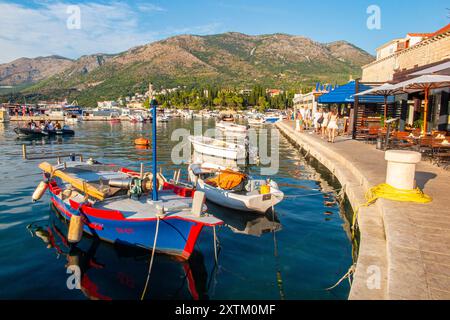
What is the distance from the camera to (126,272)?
8.15 metres

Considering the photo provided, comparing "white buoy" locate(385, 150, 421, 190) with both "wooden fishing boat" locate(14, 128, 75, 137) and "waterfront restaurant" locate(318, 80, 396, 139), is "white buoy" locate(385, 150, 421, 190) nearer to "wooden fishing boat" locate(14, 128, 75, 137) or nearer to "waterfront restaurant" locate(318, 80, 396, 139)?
"waterfront restaurant" locate(318, 80, 396, 139)

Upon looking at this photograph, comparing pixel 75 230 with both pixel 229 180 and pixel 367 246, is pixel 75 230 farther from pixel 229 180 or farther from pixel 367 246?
pixel 367 246

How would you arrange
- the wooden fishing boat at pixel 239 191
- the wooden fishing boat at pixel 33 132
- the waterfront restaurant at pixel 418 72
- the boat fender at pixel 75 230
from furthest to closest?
the wooden fishing boat at pixel 33 132, the waterfront restaurant at pixel 418 72, the wooden fishing boat at pixel 239 191, the boat fender at pixel 75 230

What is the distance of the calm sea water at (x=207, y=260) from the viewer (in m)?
7.30

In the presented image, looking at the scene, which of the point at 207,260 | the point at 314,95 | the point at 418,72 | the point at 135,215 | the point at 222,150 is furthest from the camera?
the point at 314,95

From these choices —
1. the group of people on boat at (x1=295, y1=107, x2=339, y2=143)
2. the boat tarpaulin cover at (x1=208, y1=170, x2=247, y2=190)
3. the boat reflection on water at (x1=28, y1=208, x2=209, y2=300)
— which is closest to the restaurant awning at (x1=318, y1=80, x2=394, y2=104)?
the group of people on boat at (x1=295, y1=107, x2=339, y2=143)

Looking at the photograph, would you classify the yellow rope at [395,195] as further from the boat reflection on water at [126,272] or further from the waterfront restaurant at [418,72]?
the waterfront restaurant at [418,72]

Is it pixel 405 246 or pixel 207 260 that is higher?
pixel 405 246

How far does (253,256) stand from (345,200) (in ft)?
20.2

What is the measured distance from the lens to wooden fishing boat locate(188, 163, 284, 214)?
1212 cm

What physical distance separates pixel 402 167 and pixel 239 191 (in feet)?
19.8

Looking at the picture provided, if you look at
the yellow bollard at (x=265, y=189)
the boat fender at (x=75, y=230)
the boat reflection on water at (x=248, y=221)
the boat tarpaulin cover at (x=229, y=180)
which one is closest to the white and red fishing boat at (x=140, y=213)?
the boat fender at (x=75, y=230)

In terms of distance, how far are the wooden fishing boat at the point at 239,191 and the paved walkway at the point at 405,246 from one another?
9.63ft

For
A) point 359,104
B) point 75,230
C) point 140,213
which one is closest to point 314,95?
point 359,104
